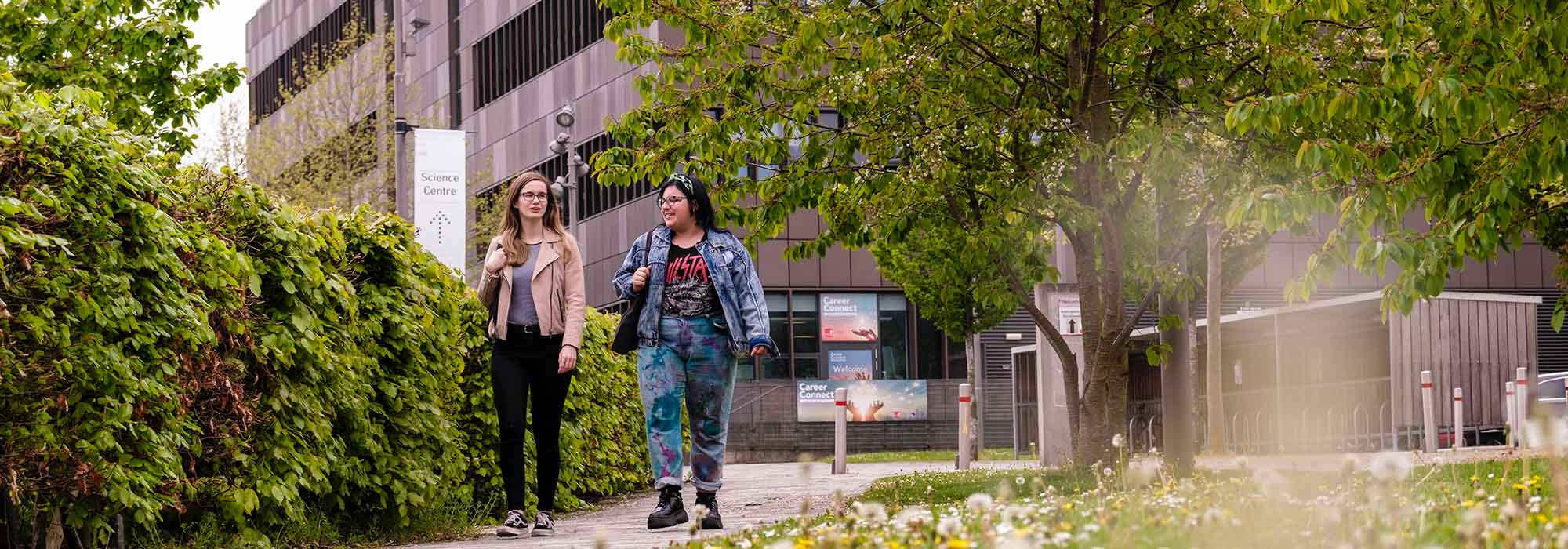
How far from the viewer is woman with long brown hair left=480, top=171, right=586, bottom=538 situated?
8.41 metres

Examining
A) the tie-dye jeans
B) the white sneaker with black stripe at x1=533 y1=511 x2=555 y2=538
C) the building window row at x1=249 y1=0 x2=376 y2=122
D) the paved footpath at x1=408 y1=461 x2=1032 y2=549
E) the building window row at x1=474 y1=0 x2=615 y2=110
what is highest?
the building window row at x1=249 y1=0 x2=376 y2=122

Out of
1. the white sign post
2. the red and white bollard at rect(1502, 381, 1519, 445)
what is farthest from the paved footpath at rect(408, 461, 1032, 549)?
the red and white bollard at rect(1502, 381, 1519, 445)

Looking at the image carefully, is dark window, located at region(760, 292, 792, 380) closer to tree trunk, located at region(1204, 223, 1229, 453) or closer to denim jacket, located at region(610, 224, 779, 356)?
tree trunk, located at region(1204, 223, 1229, 453)

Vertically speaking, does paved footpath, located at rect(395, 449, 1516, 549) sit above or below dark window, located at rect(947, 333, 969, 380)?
below

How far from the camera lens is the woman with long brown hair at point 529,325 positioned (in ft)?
27.6

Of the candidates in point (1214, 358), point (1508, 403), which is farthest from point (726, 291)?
point (1508, 403)

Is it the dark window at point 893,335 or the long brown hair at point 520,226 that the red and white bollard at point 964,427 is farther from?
the dark window at point 893,335

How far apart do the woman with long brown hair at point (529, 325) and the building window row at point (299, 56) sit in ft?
121

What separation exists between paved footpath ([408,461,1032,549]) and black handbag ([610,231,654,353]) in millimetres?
848

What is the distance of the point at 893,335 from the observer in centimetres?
3934

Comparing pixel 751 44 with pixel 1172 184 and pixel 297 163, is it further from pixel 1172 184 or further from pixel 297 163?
pixel 297 163

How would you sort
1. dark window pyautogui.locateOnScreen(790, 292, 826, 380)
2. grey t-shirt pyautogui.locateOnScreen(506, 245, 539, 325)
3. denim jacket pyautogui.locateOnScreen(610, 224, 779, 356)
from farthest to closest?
1. dark window pyautogui.locateOnScreen(790, 292, 826, 380)
2. grey t-shirt pyautogui.locateOnScreen(506, 245, 539, 325)
3. denim jacket pyautogui.locateOnScreen(610, 224, 779, 356)

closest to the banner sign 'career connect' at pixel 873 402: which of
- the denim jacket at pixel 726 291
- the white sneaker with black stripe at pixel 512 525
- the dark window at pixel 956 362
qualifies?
the dark window at pixel 956 362

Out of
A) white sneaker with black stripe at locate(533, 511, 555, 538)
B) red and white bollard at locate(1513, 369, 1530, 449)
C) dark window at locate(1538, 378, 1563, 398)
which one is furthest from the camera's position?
dark window at locate(1538, 378, 1563, 398)
